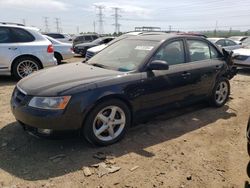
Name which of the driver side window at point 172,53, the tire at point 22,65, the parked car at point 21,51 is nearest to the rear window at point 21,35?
the parked car at point 21,51

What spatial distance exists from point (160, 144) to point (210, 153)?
72 centimetres

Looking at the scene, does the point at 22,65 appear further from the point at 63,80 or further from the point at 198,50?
the point at 198,50

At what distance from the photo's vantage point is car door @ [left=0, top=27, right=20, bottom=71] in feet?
27.5

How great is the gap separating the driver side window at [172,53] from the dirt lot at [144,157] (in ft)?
3.58

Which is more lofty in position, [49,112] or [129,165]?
[49,112]

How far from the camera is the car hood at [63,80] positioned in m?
3.93

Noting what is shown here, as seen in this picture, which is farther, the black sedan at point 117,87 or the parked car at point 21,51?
the parked car at point 21,51

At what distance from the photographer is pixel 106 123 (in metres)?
4.24

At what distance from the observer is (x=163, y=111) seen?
4992 millimetres

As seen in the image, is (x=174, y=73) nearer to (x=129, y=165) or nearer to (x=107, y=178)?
(x=129, y=165)

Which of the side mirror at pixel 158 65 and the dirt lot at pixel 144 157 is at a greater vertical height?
the side mirror at pixel 158 65

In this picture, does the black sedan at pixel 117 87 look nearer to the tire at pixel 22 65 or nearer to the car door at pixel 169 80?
the car door at pixel 169 80

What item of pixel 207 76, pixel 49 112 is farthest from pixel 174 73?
pixel 49 112

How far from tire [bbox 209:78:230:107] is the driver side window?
127cm
